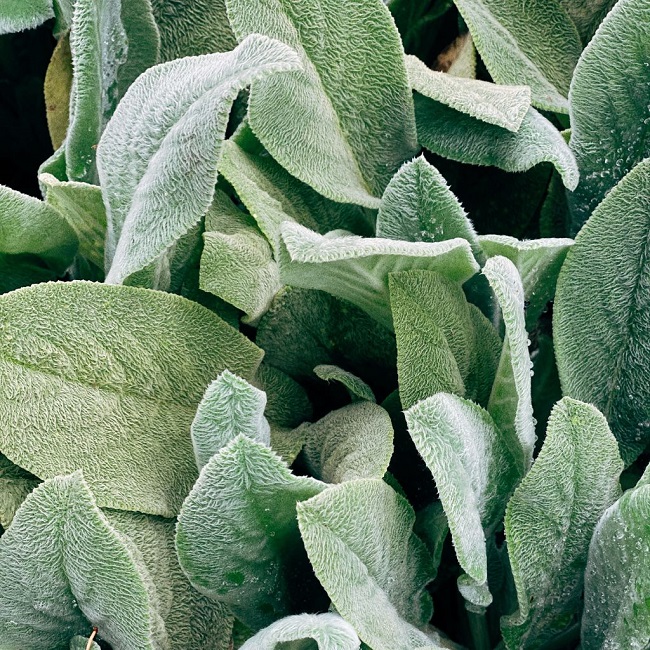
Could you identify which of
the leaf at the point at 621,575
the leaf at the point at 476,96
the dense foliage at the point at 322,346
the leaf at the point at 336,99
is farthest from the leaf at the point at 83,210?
the leaf at the point at 621,575

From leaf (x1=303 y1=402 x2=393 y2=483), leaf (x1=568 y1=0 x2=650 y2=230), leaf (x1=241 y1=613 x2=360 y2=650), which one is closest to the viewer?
leaf (x1=241 y1=613 x2=360 y2=650)

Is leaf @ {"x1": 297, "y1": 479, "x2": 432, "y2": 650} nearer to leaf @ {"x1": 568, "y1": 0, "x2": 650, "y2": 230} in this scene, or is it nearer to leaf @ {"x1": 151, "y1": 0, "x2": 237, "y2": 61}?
leaf @ {"x1": 568, "y1": 0, "x2": 650, "y2": 230}

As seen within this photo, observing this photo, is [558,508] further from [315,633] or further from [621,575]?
[315,633]

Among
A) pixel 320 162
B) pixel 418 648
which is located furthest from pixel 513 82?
pixel 418 648

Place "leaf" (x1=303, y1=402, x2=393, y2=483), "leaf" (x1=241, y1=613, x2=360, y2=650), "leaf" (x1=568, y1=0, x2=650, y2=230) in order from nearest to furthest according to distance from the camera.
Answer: "leaf" (x1=241, y1=613, x2=360, y2=650), "leaf" (x1=303, y1=402, x2=393, y2=483), "leaf" (x1=568, y1=0, x2=650, y2=230)

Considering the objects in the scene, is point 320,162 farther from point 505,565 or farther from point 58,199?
point 505,565

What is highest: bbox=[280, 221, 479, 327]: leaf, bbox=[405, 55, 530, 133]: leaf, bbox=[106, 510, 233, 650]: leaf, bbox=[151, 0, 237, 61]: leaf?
bbox=[151, 0, 237, 61]: leaf

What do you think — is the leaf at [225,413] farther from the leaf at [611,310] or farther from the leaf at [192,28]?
the leaf at [192,28]

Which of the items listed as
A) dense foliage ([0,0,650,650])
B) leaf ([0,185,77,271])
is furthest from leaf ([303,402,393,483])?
leaf ([0,185,77,271])

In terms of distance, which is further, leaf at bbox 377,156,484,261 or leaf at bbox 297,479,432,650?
leaf at bbox 377,156,484,261
